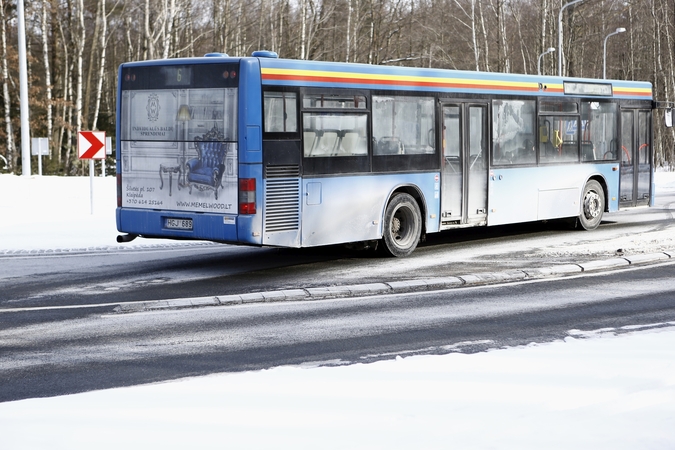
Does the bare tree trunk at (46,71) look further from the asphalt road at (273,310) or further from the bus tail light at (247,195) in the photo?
the bus tail light at (247,195)

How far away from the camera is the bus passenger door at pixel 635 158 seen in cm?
2014

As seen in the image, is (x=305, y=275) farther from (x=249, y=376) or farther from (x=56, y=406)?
(x=56, y=406)

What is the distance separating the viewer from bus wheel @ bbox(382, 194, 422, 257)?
595 inches

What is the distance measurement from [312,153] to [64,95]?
4118 centimetres

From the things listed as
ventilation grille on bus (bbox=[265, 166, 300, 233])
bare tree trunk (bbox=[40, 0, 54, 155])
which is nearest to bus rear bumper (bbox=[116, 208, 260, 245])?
ventilation grille on bus (bbox=[265, 166, 300, 233])

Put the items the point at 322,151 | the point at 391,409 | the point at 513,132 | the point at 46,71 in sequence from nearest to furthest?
the point at 391,409, the point at 322,151, the point at 513,132, the point at 46,71

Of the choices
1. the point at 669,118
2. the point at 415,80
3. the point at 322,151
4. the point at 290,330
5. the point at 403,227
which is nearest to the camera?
the point at 290,330

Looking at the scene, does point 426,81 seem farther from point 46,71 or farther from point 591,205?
point 46,71

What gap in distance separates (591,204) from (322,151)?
730cm

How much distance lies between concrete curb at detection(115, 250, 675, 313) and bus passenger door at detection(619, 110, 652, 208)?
5838mm

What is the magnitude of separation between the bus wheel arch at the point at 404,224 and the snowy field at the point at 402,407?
679cm

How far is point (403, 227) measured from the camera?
50.6 ft

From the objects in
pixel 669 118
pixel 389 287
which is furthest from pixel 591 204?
pixel 389 287

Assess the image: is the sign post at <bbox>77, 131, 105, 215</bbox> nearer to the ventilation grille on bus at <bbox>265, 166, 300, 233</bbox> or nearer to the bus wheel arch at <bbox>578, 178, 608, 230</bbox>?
the ventilation grille on bus at <bbox>265, 166, 300, 233</bbox>
